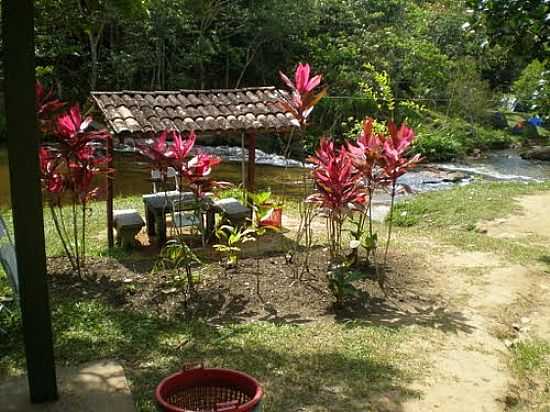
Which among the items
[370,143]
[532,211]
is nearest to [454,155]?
[532,211]

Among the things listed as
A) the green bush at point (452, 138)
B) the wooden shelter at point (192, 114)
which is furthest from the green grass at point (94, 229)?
the green bush at point (452, 138)

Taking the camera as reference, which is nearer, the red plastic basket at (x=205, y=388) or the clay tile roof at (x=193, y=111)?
the red plastic basket at (x=205, y=388)

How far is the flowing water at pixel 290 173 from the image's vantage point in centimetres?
1319

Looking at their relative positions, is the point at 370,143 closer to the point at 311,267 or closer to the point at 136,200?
the point at 311,267

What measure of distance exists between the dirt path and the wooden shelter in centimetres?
236

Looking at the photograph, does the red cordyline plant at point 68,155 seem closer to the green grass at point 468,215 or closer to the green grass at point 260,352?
the green grass at point 260,352

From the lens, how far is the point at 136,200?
398 inches

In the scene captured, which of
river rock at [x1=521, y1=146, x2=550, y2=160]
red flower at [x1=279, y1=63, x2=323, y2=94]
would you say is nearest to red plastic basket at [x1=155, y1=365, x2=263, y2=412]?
red flower at [x1=279, y1=63, x2=323, y2=94]

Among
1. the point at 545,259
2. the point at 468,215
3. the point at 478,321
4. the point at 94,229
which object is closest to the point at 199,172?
the point at 478,321

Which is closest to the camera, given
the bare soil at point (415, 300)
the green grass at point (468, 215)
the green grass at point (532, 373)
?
the green grass at point (532, 373)

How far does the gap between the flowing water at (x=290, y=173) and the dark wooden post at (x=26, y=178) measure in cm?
960

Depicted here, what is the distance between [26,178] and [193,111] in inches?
173

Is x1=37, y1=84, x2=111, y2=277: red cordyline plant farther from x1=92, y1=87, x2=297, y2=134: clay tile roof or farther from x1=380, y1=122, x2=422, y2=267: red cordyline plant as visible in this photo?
x1=380, y1=122, x2=422, y2=267: red cordyline plant

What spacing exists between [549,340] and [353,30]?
17.3 m
